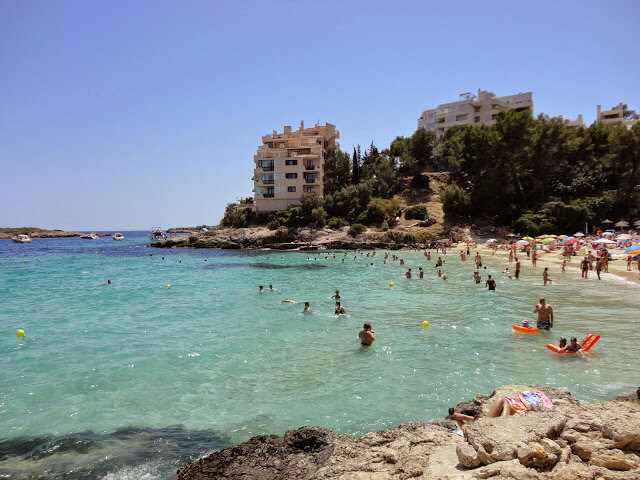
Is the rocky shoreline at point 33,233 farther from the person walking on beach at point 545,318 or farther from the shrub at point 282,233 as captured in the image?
the person walking on beach at point 545,318

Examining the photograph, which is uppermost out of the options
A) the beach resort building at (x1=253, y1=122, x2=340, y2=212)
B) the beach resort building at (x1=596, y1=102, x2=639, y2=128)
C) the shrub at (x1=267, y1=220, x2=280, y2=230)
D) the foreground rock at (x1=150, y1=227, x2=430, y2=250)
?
the beach resort building at (x1=596, y1=102, x2=639, y2=128)

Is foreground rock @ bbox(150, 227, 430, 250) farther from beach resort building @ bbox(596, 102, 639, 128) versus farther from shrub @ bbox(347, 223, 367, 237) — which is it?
beach resort building @ bbox(596, 102, 639, 128)

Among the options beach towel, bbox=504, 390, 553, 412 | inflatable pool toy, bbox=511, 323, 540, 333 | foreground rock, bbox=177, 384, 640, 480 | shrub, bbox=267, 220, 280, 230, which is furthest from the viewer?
shrub, bbox=267, 220, 280, 230

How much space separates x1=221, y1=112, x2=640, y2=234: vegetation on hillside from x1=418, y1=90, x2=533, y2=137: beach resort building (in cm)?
1631

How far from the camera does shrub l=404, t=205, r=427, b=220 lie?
60.1 metres

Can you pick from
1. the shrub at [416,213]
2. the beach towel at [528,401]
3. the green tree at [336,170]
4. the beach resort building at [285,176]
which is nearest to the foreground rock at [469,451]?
the beach towel at [528,401]

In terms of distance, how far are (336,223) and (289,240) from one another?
25.8 feet

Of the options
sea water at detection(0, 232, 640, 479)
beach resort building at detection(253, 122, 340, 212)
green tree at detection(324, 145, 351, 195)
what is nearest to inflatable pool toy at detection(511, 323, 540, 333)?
sea water at detection(0, 232, 640, 479)

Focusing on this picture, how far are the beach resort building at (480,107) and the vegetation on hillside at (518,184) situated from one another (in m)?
16.3

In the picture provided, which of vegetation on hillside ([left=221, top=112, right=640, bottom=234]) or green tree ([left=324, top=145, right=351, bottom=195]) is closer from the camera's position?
vegetation on hillside ([left=221, top=112, right=640, bottom=234])

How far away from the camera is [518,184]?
57.4 metres

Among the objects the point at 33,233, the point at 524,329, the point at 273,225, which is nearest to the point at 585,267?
the point at 524,329

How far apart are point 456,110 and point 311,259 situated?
57.2 m

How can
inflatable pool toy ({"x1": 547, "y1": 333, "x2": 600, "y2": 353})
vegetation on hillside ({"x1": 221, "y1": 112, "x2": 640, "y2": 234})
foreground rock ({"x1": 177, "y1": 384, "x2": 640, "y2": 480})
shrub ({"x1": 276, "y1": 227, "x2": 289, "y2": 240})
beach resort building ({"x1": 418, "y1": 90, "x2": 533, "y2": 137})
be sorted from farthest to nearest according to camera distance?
beach resort building ({"x1": 418, "y1": 90, "x2": 533, "y2": 137})
shrub ({"x1": 276, "y1": 227, "x2": 289, "y2": 240})
vegetation on hillside ({"x1": 221, "y1": 112, "x2": 640, "y2": 234})
inflatable pool toy ({"x1": 547, "y1": 333, "x2": 600, "y2": 353})
foreground rock ({"x1": 177, "y1": 384, "x2": 640, "y2": 480})
